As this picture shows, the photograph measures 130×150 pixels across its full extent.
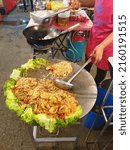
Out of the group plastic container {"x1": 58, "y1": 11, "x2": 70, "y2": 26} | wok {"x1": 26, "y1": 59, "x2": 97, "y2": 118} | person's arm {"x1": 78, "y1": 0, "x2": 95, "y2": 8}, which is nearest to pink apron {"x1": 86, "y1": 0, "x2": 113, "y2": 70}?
wok {"x1": 26, "y1": 59, "x2": 97, "y2": 118}

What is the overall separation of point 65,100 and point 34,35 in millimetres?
914

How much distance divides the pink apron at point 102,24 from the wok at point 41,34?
11.2 inches

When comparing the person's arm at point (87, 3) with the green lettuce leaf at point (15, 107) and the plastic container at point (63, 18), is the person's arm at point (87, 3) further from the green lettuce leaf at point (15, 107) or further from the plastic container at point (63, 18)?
the green lettuce leaf at point (15, 107)

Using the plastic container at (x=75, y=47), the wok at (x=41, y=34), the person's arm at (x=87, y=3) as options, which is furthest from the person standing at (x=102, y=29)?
the person's arm at (x=87, y=3)

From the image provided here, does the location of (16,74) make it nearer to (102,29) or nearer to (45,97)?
(45,97)

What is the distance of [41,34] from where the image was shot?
1.72m

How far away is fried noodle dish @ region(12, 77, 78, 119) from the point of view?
97 centimetres

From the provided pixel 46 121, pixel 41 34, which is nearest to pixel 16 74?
pixel 46 121

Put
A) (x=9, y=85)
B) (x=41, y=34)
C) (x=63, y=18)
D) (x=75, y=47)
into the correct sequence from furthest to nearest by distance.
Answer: (x=75, y=47) < (x=63, y=18) < (x=41, y=34) < (x=9, y=85)

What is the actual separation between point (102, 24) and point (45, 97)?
2.80ft

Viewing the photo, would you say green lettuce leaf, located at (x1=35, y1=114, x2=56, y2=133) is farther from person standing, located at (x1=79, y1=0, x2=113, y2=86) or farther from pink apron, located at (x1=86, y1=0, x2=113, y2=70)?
pink apron, located at (x1=86, y1=0, x2=113, y2=70)

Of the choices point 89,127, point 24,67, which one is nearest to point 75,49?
point 89,127

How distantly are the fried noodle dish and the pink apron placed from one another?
0.65 metres

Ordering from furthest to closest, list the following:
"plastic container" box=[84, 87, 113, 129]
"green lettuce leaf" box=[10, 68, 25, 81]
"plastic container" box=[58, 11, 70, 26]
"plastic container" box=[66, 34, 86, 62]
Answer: "plastic container" box=[66, 34, 86, 62] < "plastic container" box=[58, 11, 70, 26] < "plastic container" box=[84, 87, 113, 129] < "green lettuce leaf" box=[10, 68, 25, 81]
